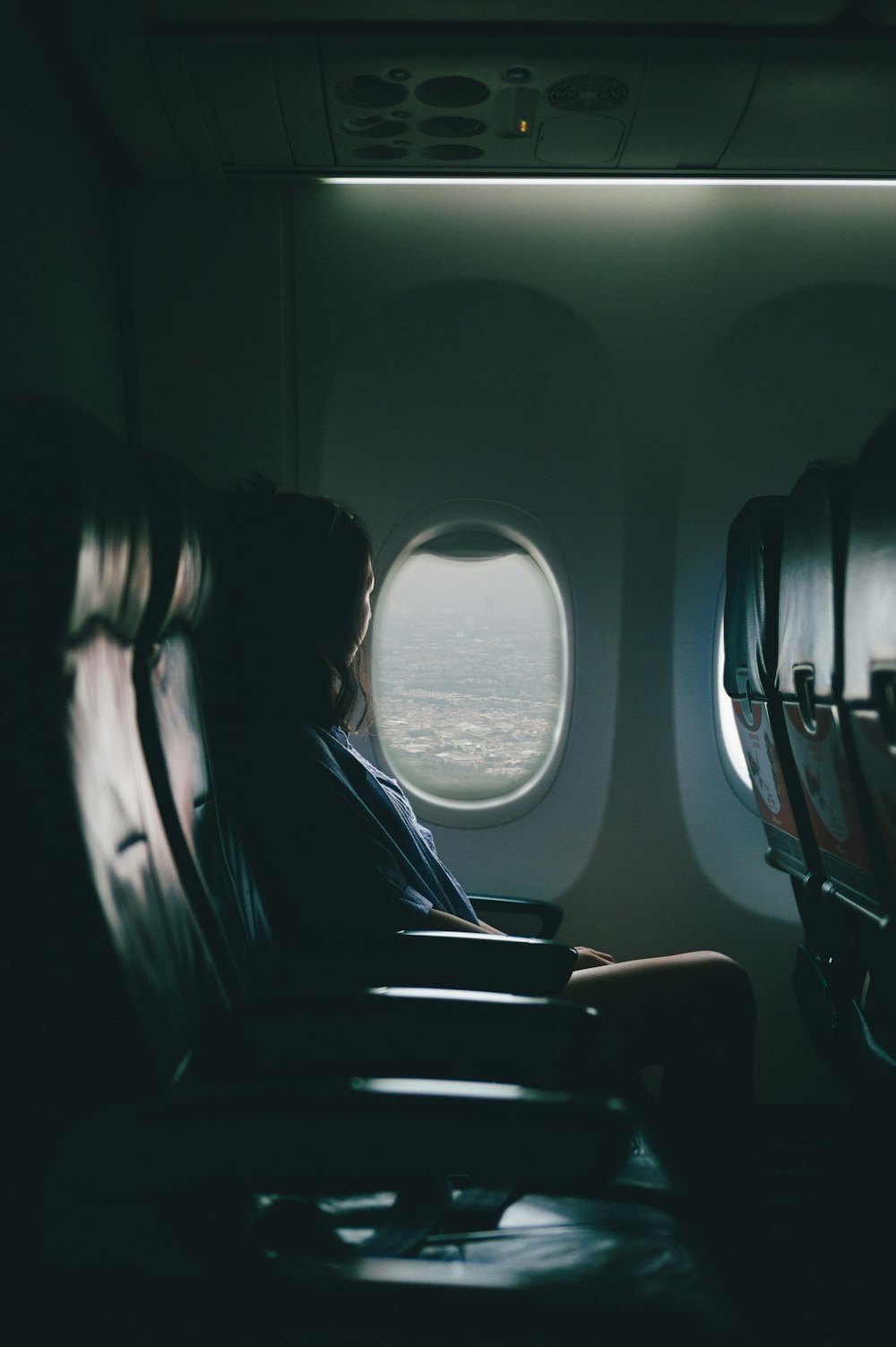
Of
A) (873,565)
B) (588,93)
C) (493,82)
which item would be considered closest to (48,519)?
(873,565)

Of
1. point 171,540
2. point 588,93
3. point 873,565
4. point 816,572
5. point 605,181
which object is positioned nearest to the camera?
point 873,565

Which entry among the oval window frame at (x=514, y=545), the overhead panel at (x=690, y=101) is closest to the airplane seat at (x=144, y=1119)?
the oval window frame at (x=514, y=545)

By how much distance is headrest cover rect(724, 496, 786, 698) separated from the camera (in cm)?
189

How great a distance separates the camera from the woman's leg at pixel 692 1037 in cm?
146

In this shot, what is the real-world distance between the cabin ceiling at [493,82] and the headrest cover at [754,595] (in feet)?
3.00

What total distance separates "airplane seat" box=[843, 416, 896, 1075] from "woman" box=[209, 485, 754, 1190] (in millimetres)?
313

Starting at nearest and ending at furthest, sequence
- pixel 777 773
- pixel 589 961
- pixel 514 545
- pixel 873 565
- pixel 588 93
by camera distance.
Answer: pixel 873 565, pixel 589 961, pixel 777 773, pixel 588 93, pixel 514 545

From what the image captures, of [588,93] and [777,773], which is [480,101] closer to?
[588,93]

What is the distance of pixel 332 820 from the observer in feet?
5.06

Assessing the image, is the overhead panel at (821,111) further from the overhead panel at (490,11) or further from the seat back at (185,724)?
the seat back at (185,724)

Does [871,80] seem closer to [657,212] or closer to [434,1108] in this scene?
[657,212]

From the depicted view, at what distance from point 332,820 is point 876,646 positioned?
87cm

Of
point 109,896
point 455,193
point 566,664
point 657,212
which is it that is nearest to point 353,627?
point 109,896

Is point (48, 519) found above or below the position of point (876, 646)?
above
